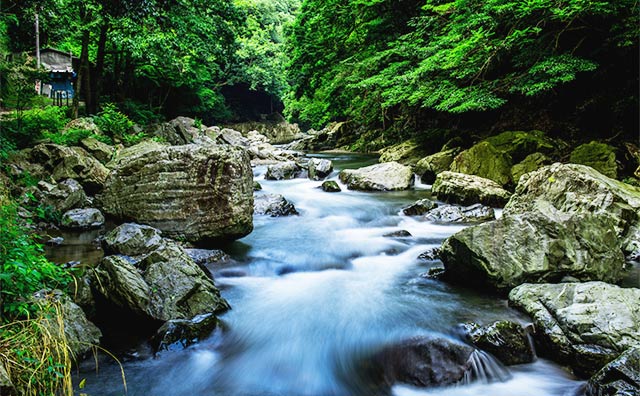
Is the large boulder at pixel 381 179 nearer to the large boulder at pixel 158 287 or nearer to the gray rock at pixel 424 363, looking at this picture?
the large boulder at pixel 158 287

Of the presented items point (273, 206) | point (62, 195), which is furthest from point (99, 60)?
point (273, 206)

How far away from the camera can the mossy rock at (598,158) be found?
9227 mm

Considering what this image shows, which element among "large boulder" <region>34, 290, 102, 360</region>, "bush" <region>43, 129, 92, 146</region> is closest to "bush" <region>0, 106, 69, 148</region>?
"bush" <region>43, 129, 92, 146</region>

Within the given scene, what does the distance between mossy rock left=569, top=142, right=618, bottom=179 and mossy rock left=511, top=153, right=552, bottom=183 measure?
0.62 meters

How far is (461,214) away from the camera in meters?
Answer: 8.62

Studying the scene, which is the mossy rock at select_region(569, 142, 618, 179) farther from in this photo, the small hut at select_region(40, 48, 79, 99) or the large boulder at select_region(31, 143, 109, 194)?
the small hut at select_region(40, 48, 79, 99)

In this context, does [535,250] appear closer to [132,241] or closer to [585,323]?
[585,323]

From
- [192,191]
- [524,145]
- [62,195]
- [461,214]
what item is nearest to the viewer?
[192,191]

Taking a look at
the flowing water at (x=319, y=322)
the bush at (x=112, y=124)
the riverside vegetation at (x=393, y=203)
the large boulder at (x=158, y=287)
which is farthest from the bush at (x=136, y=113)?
the large boulder at (x=158, y=287)

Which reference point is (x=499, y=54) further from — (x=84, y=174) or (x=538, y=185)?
(x=84, y=174)

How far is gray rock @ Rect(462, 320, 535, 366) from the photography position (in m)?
3.77

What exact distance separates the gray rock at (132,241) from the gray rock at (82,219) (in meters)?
1.90

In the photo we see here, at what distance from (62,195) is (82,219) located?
2.82 feet

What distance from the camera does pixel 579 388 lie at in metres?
3.40
